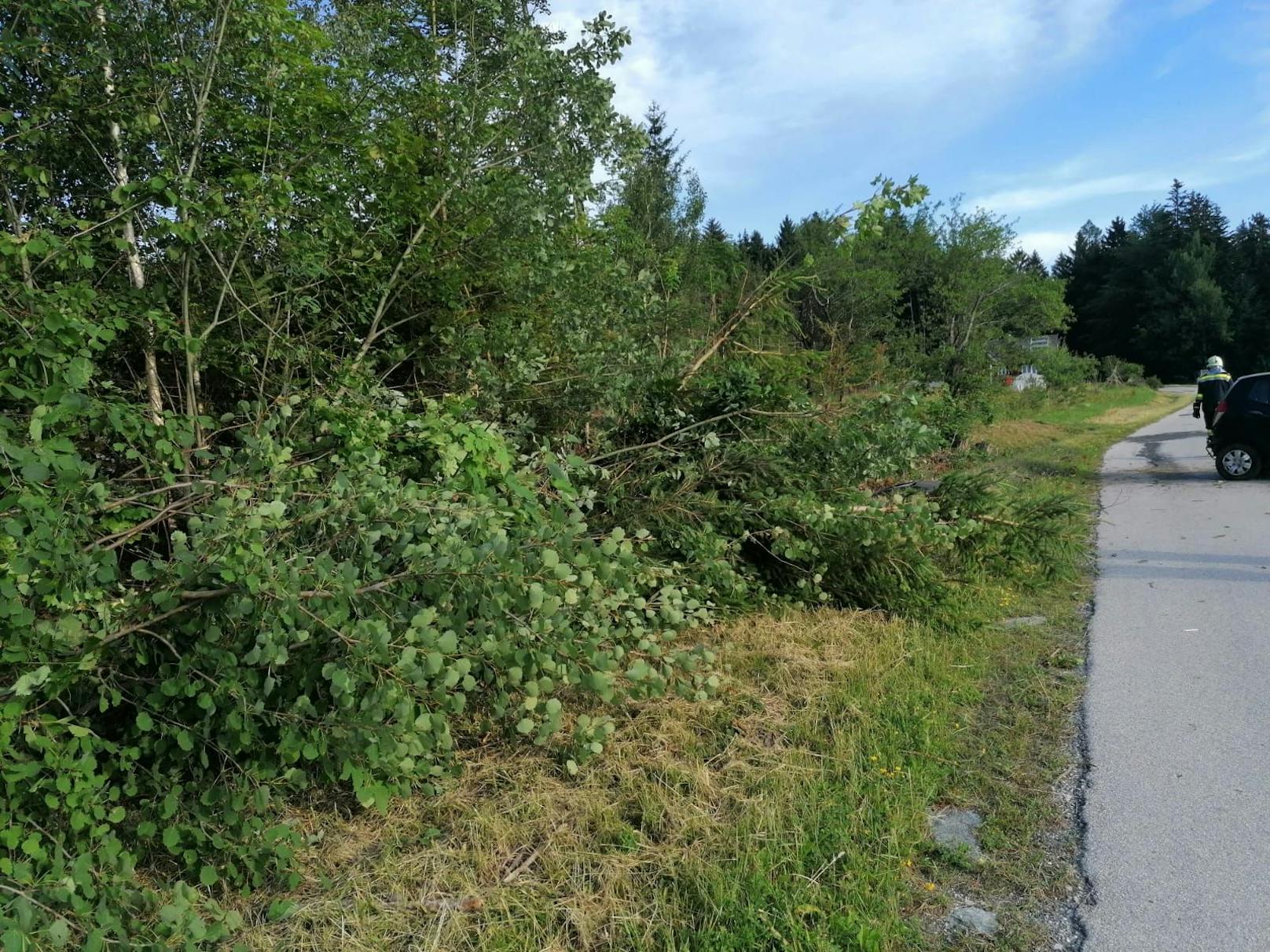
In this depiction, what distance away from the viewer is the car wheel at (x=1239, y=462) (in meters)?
11.6

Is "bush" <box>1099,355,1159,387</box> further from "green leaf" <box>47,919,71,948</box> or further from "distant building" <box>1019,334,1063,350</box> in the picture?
"green leaf" <box>47,919,71,948</box>

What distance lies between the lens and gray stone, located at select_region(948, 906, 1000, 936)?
2.64 meters

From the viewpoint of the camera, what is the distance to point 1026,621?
5.84m

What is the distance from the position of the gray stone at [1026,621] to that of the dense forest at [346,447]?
522mm

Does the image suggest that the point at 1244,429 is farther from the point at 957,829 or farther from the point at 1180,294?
the point at 1180,294

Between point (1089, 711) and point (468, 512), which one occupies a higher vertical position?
point (468, 512)

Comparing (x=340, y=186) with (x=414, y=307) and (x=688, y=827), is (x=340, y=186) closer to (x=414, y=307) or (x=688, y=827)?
(x=414, y=307)

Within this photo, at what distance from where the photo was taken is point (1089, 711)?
4.24 meters

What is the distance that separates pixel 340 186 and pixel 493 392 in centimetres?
159

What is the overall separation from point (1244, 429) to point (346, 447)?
12.4 metres

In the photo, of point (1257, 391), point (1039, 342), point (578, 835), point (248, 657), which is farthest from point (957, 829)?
point (1039, 342)

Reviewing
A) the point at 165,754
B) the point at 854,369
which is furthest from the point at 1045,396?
the point at 165,754

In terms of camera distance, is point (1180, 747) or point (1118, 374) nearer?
point (1180, 747)

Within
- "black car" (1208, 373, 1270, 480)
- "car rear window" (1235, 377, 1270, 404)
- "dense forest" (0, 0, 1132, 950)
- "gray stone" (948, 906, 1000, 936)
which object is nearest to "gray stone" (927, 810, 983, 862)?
"gray stone" (948, 906, 1000, 936)
